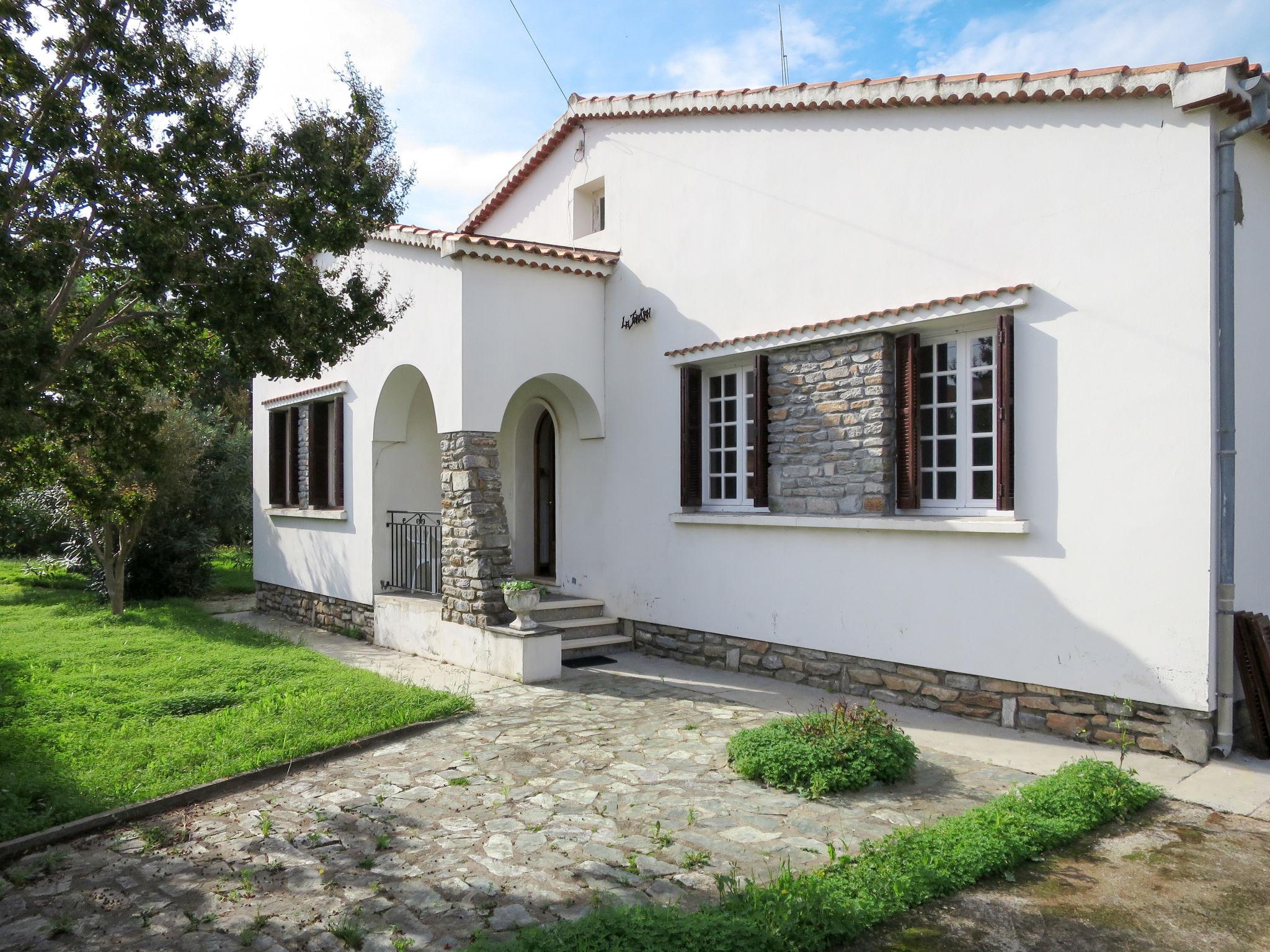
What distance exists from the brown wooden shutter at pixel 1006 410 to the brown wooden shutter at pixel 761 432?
2458mm

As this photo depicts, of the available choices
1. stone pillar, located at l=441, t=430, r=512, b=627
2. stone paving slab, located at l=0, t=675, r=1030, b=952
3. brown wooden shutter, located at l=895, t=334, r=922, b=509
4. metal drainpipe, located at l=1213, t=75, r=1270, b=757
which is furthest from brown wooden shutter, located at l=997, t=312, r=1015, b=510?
stone pillar, located at l=441, t=430, r=512, b=627

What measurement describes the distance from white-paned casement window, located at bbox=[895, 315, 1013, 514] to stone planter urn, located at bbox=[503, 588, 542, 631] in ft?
12.2

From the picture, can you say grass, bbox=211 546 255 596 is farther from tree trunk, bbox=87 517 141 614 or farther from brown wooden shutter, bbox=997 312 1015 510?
brown wooden shutter, bbox=997 312 1015 510

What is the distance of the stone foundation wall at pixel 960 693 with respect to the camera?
6.34m

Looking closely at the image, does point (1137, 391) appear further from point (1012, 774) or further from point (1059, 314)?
point (1012, 774)

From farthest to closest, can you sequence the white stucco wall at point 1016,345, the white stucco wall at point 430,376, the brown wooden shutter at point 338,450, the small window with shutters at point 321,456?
the small window with shutters at point 321,456 → the brown wooden shutter at point 338,450 → the white stucco wall at point 430,376 → the white stucco wall at point 1016,345

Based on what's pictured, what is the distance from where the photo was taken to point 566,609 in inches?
421

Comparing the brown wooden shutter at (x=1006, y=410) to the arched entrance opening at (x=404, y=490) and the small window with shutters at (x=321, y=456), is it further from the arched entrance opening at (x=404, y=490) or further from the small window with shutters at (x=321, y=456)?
the small window with shutters at (x=321, y=456)

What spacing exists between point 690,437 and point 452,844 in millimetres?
5675

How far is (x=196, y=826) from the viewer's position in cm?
537

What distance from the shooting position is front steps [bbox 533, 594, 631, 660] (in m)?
10.3

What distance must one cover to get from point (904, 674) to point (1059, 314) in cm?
328

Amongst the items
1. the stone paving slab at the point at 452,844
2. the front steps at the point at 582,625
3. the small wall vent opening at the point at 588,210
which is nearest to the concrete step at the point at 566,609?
the front steps at the point at 582,625

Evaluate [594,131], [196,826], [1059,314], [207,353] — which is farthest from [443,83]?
[196,826]
